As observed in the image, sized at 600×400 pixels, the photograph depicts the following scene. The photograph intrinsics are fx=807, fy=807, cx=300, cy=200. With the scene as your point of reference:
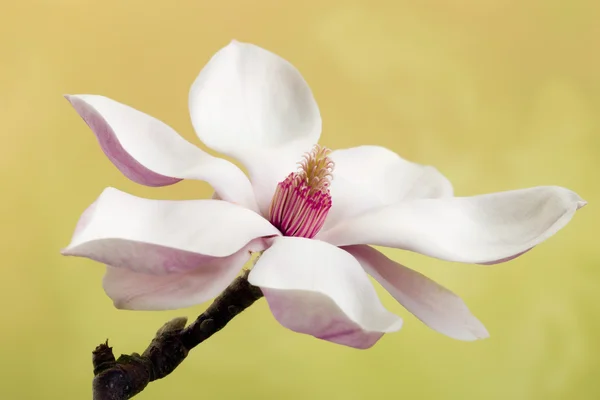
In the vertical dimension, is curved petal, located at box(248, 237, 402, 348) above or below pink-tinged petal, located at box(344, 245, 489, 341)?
below

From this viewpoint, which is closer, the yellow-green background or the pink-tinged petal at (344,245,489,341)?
the pink-tinged petal at (344,245,489,341)

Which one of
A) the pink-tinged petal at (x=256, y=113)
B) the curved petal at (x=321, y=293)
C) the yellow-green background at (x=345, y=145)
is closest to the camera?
the curved petal at (x=321, y=293)

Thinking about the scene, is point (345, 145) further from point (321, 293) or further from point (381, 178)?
point (321, 293)

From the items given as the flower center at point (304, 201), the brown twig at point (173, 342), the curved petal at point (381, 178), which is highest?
the curved petal at point (381, 178)

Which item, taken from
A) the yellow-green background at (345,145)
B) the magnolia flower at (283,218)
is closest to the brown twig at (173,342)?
the magnolia flower at (283,218)

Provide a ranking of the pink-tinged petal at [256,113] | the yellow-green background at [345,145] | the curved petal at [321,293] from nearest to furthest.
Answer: the curved petal at [321,293]
the pink-tinged petal at [256,113]
the yellow-green background at [345,145]

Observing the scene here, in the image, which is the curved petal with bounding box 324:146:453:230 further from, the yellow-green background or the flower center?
the yellow-green background

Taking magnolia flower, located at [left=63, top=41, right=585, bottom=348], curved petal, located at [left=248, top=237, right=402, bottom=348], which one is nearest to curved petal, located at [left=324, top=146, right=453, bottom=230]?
magnolia flower, located at [left=63, top=41, right=585, bottom=348]

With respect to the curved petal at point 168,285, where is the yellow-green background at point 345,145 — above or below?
above

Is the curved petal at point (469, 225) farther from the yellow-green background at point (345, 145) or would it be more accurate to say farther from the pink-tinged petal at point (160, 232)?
the yellow-green background at point (345, 145)
